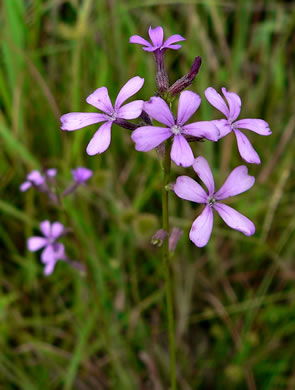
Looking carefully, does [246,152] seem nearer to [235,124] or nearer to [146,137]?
[235,124]

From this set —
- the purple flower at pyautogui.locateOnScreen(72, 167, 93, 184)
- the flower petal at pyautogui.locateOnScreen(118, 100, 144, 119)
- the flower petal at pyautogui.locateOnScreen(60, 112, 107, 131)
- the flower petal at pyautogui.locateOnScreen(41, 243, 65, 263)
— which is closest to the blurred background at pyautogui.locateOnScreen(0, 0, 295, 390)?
the flower petal at pyautogui.locateOnScreen(41, 243, 65, 263)

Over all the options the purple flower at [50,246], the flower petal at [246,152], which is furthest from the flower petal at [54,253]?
the flower petal at [246,152]

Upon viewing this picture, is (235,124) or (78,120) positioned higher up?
(78,120)

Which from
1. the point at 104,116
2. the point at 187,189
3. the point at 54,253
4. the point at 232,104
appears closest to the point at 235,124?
the point at 232,104

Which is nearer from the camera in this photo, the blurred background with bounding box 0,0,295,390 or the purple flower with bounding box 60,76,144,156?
the purple flower with bounding box 60,76,144,156

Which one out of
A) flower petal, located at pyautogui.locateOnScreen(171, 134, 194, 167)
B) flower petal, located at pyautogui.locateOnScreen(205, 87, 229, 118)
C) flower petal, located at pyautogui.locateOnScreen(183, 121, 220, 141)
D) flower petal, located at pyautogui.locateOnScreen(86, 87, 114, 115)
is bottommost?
flower petal, located at pyautogui.locateOnScreen(171, 134, 194, 167)

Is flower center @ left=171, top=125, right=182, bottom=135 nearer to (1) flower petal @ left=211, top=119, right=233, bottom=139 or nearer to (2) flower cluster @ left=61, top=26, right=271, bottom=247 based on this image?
(2) flower cluster @ left=61, top=26, right=271, bottom=247

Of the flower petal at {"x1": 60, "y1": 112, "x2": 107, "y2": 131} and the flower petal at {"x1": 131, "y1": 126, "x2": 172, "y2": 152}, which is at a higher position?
the flower petal at {"x1": 60, "y1": 112, "x2": 107, "y2": 131}
